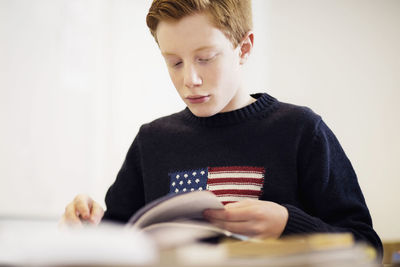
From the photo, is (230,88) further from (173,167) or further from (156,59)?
(156,59)

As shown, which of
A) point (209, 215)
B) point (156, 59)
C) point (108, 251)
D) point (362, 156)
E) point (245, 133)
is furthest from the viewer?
point (156, 59)

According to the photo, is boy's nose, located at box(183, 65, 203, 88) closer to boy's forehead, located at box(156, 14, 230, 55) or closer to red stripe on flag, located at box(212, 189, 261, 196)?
boy's forehead, located at box(156, 14, 230, 55)

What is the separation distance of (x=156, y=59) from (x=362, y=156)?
3.58 ft

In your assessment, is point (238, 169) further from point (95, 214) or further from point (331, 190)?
point (95, 214)

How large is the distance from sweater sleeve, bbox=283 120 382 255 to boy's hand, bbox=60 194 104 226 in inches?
14.3

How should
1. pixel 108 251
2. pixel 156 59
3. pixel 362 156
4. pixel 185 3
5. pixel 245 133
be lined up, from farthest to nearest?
1. pixel 156 59
2. pixel 362 156
3. pixel 245 133
4. pixel 185 3
5. pixel 108 251

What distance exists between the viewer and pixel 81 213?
806mm

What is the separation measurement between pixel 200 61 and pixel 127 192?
0.37 meters

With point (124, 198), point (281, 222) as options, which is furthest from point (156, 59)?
point (281, 222)

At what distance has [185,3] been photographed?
0.83m

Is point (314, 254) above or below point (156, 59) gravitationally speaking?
below

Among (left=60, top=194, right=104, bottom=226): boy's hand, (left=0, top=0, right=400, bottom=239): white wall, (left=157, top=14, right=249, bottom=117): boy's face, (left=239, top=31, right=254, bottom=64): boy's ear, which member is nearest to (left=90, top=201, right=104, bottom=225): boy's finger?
(left=60, top=194, right=104, bottom=226): boy's hand

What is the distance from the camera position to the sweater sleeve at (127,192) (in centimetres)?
100

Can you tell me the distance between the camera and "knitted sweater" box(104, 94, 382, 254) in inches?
32.7
